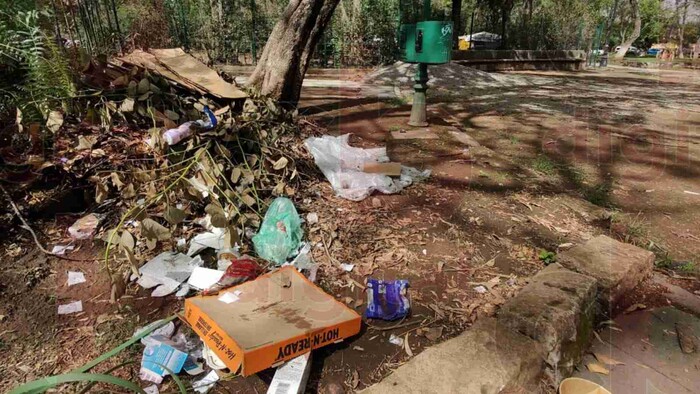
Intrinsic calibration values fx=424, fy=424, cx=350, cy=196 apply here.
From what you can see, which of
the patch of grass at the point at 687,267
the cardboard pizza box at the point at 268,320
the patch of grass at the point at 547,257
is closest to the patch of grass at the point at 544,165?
the patch of grass at the point at 687,267

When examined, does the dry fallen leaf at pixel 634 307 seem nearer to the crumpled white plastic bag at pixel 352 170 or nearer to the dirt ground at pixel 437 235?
the dirt ground at pixel 437 235

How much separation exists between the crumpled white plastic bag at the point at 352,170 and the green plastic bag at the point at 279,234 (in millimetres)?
583

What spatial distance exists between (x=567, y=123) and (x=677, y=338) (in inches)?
187

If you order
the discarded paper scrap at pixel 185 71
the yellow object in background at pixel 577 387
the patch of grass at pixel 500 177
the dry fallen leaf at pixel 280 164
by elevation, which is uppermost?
the discarded paper scrap at pixel 185 71

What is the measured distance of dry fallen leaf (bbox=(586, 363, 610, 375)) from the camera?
1.73m

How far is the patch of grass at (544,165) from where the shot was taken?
3942 mm

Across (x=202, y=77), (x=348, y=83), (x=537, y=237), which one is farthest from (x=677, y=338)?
(x=348, y=83)

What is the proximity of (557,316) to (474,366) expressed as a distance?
46 cm

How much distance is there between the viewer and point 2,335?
1.71 metres

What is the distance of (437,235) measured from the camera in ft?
8.42

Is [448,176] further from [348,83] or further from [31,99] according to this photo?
[348,83]

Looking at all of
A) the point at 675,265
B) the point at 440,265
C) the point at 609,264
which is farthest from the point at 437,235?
the point at 675,265

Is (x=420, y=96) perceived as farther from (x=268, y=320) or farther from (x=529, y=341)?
(x=268, y=320)

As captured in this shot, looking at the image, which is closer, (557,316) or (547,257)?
(557,316)
